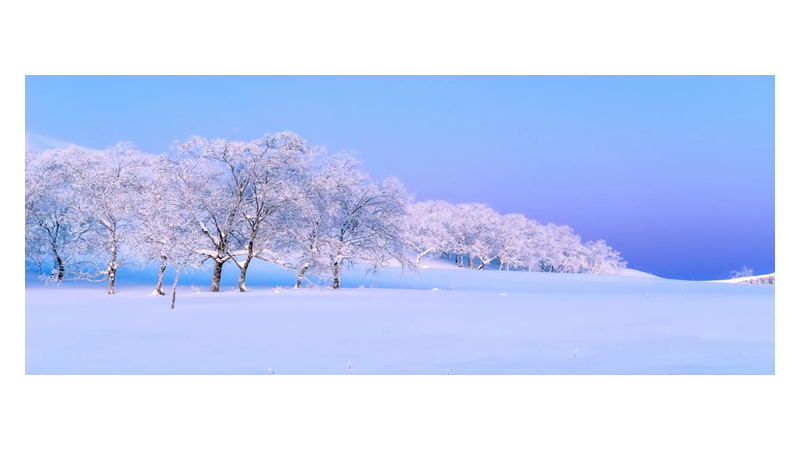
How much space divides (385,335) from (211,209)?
10.6 m

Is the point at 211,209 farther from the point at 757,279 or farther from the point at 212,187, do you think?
the point at 757,279

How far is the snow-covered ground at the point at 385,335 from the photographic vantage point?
785cm

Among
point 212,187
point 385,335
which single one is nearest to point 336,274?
point 212,187

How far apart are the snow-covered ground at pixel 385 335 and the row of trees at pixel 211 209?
1.91 metres

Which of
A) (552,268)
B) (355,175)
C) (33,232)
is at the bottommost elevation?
(552,268)

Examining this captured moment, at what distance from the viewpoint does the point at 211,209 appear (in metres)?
18.3

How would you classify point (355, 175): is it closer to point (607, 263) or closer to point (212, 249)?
point (212, 249)

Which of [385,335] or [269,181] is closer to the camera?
[385,335]

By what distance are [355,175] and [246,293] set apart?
6.12 m

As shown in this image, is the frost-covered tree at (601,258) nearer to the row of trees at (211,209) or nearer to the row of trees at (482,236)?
the row of trees at (482,236)

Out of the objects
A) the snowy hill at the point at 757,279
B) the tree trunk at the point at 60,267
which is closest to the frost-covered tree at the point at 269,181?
the tree trunk at the point at 60,267

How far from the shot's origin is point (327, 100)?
14.2m
